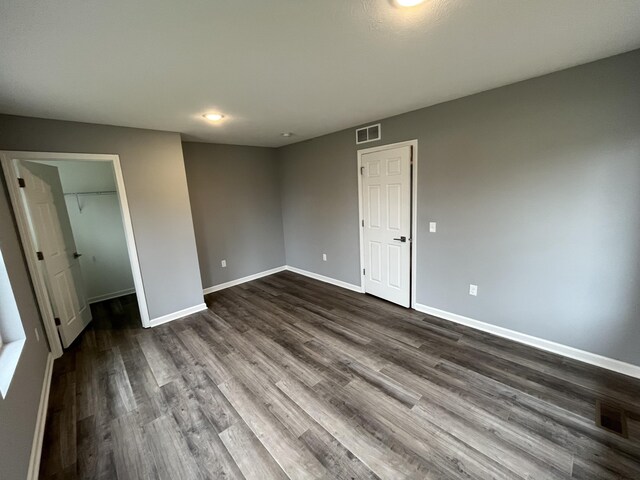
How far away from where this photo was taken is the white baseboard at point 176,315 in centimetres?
339

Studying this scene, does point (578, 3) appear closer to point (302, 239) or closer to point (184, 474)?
point (184, 474)

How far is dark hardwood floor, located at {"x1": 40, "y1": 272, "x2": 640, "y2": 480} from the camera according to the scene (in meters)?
1.55

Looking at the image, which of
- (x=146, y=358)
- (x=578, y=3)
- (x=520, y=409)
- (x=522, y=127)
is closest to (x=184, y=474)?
(x=146, y=358)

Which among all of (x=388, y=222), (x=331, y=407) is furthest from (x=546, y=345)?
(x=331, y=407)

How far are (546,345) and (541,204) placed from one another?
4.37 ft

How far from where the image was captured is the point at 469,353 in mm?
2498

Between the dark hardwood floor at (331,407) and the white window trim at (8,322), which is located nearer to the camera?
the dark hardwood floor at (331,407)

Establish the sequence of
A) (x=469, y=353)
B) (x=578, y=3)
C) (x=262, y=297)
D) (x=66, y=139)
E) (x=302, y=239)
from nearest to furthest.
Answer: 1. (x=578, y=3)
2. (x=469, y=353)
3. (x=66, y=139)
4. (x=262, y=297)
5. (x=302, y=239)

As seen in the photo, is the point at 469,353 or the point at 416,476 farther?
the point at 469,353

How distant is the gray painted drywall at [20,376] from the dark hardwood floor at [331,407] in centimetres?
23

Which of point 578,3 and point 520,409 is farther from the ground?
point 578,3

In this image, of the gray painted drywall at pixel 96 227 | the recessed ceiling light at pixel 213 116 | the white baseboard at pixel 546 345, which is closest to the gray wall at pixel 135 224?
the recessed ceiling light at pixel 213 116

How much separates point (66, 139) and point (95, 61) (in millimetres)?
1629

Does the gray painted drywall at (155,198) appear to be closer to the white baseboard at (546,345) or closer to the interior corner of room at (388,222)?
the interior corner of room at (388,222)
